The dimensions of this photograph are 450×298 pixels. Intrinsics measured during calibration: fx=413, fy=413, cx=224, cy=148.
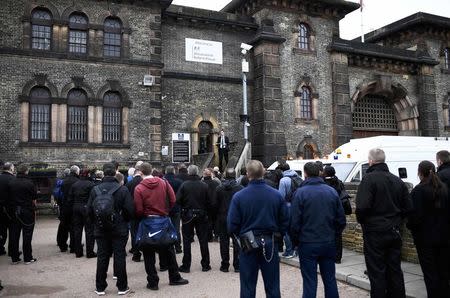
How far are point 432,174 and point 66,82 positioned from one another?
52.2ft

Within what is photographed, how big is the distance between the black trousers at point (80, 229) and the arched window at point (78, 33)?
35.0ft

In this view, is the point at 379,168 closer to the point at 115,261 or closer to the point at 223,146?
the point at 115,261

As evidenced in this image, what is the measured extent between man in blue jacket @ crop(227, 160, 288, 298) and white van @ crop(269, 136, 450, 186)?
27.9ft

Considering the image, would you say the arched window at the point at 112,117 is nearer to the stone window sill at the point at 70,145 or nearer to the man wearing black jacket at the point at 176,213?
the stone window sill at the point at 70,145

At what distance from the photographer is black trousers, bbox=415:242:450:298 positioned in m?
5.59

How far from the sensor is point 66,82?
17859 millimetres

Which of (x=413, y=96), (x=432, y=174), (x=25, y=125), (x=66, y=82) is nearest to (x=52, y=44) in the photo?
(x=66, y=82)

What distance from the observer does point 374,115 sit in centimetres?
2647

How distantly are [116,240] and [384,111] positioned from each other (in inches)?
936

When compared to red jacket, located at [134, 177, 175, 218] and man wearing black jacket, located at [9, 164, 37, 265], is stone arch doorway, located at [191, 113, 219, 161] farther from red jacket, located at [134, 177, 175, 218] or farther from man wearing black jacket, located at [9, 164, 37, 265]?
red jacket, located at [134, 177, 175, 218]

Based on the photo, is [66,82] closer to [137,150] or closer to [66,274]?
[137,150]

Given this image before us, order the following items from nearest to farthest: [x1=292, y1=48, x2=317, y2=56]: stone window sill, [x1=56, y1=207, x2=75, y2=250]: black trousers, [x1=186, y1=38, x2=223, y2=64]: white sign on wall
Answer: [x1=56, y1=207, x2=75, y2=250]: black trousers
[x1=186, y1=38, x2=223, y2=64]: white sign on wall
[x1=292, y1=48, x2=317, y2=56]: stone window sill

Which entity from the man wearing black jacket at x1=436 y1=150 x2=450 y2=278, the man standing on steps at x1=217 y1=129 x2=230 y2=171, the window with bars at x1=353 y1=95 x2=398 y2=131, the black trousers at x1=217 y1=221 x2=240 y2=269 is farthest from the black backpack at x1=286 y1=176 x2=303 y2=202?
the window with bars at x1=353 y1=95 x2=398 y2=131

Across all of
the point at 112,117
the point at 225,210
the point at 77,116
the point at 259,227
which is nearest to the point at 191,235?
the point at 225,210
